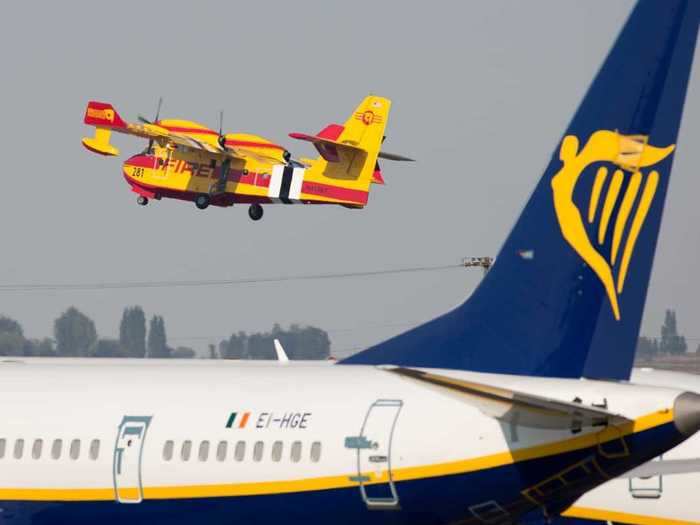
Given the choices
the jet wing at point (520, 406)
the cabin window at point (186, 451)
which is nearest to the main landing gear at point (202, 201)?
the cabin window at point (186, 451)

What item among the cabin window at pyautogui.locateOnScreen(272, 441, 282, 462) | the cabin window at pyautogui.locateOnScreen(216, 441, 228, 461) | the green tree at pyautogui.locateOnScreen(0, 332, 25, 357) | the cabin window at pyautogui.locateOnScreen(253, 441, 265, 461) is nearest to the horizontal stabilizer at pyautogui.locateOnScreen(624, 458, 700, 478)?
the cabin window at pyautogui.locateOnScreen(272, 441, 282, 462)

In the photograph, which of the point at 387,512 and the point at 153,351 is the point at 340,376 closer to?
the point at 387,512

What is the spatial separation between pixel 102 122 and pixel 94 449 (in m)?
52.2

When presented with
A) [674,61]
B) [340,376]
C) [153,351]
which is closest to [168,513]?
[340,376]

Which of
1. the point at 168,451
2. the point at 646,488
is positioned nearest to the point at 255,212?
the point at 646,488

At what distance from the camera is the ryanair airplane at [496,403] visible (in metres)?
22.1

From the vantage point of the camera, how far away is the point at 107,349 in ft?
328

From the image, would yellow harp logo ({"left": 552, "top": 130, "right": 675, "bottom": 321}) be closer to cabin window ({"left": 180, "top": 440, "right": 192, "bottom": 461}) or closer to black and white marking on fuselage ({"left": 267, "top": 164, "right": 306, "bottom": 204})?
cabin window ({"left": 180, "top": 440, "right": 192, "bottom": 461})

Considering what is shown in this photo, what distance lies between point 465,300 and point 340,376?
1848mm

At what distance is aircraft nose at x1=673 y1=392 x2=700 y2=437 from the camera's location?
2139 centimetres

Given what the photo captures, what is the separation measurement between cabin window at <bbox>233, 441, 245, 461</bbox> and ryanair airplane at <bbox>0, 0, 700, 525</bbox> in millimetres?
25

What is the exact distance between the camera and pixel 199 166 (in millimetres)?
80375

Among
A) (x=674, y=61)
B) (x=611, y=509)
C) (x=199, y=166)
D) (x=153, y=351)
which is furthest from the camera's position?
(x=153, y=351)

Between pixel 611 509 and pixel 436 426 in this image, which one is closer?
pixel 436 426
